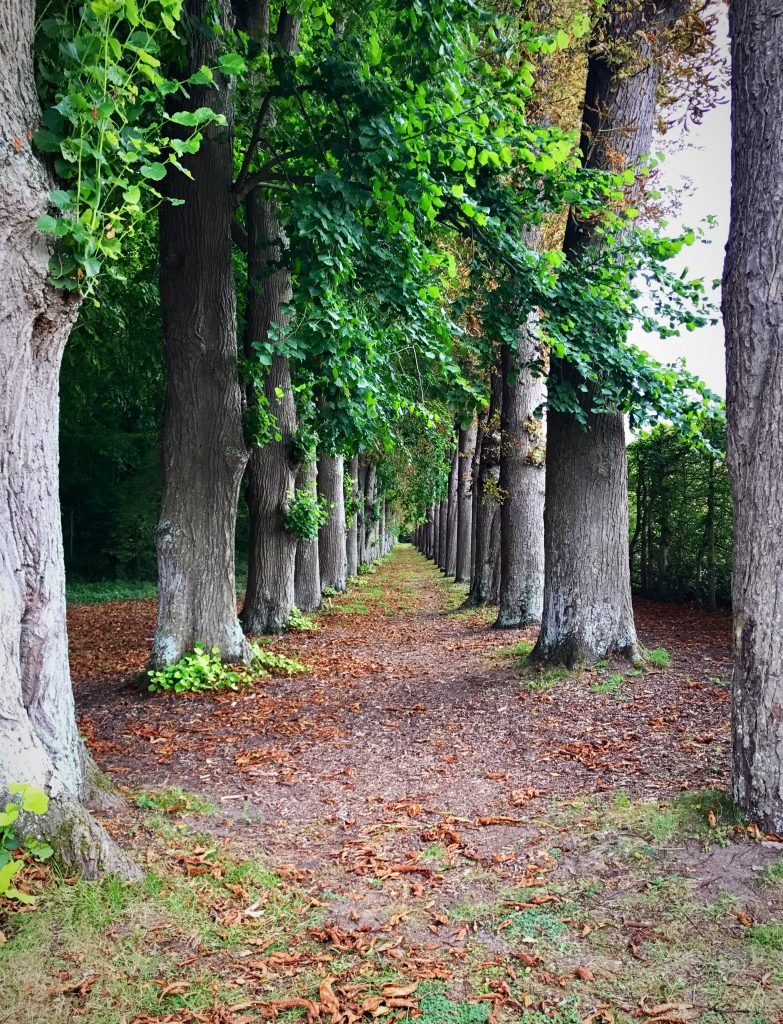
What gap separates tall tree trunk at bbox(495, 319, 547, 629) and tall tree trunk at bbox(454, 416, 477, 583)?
7.13 metres

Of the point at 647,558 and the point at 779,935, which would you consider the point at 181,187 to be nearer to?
the point at 779,935

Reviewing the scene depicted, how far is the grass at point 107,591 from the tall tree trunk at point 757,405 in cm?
1936

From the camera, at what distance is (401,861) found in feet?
12.3

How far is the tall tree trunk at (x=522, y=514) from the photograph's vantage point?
11266 mm

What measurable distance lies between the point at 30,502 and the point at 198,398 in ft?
15.7

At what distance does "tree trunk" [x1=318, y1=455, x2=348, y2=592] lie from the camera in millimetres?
18141

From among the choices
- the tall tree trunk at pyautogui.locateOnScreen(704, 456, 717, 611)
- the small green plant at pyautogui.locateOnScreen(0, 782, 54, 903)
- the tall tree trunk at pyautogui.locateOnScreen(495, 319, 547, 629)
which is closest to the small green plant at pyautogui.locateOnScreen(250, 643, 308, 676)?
the tall tree trunk at pyautogui.locateOnScreen(495, 319, 547, 629)

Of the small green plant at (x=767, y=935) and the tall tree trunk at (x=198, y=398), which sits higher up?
the tall tree trunk at (x=198, y=398)

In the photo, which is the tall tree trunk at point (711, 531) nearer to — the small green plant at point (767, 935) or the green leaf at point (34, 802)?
the small green plant at point (767, 935)

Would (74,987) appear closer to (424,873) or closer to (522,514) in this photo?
(424,873)

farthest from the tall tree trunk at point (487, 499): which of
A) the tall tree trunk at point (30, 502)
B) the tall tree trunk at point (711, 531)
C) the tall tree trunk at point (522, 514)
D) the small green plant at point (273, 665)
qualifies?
the tall tree trunk at point (30, 502)

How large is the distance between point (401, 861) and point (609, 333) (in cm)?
522

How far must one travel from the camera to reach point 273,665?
8398mm

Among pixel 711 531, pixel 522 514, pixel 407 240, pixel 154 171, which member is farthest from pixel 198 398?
pixel 711 531
